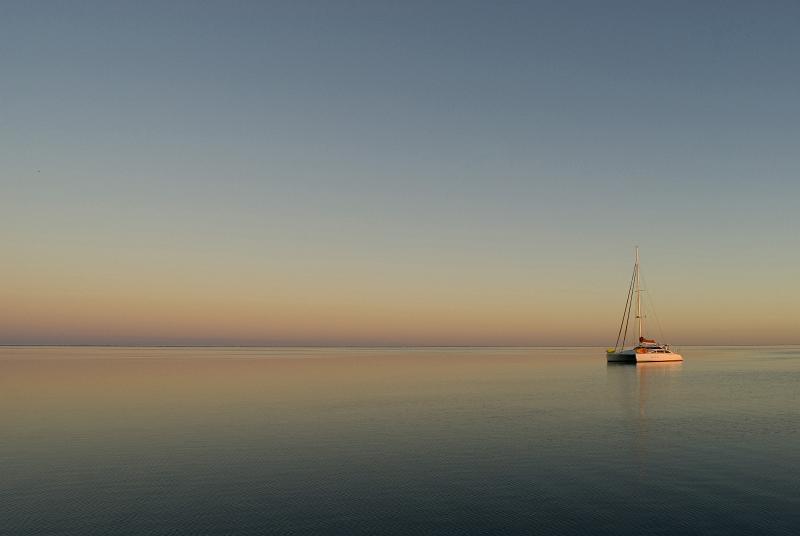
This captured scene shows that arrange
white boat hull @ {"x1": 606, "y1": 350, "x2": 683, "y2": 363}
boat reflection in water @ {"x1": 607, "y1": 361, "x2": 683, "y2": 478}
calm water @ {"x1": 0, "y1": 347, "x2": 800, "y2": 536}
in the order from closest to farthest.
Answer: calm water @ {"x1": 0, "y1": 347, "x2": 800, "y2": 536} < boat reflection in water @ {"x1": 607, "y1": 361, "x2": 683, "y2": 478} < white boat hull @ {"x1": 606, "y1": 350, "x2": 683, "y2": 363}

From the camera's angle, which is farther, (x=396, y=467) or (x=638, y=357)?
(x=638, y=357)

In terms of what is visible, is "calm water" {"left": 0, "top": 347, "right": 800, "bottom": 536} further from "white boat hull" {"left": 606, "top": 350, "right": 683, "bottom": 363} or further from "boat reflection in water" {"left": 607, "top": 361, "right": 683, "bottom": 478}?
"white boat hull" {"left": 606, "top": 350, "right": 683, "bottom": 363}

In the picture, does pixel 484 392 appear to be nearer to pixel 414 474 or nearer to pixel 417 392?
pixel 417 392

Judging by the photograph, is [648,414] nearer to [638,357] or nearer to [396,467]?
[396,467]

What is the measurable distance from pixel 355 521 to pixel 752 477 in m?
19.3

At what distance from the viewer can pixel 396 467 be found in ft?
96.0

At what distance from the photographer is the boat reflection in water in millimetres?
33125

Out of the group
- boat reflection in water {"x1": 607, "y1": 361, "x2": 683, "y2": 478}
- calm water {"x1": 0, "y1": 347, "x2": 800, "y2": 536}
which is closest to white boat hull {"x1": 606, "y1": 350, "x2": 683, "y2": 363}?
boat reflection in water {"x1": 607, "y1": 361, "x2": 683, "y2": 478}

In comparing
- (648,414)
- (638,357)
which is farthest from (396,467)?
(638,357)

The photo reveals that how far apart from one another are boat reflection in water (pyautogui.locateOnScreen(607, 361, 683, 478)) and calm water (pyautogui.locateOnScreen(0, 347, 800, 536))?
0.31m

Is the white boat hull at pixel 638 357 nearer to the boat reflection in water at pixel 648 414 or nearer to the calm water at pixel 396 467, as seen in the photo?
the boat reflection in water at pixel 648 414

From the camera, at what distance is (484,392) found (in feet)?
228

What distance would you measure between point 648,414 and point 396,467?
30.1m

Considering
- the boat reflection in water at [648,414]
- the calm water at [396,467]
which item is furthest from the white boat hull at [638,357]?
the calm water at [396,467]
